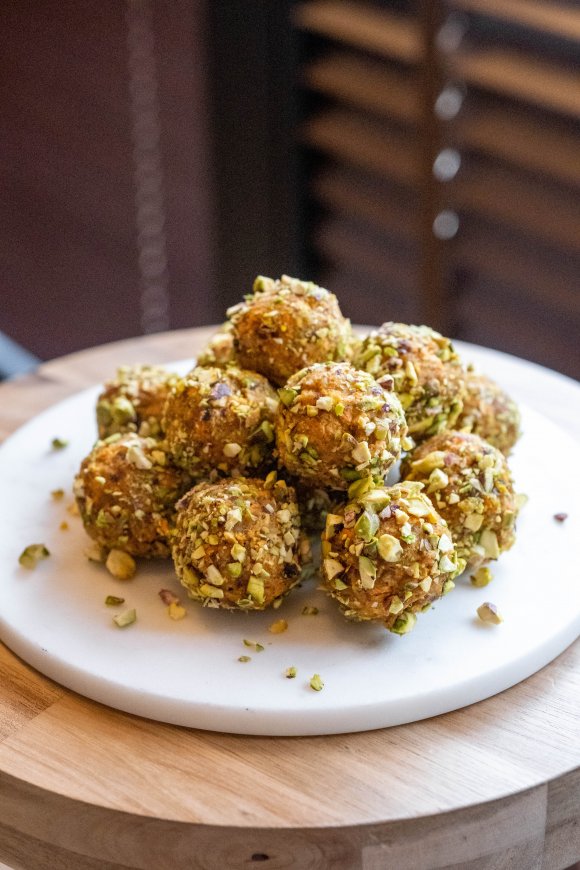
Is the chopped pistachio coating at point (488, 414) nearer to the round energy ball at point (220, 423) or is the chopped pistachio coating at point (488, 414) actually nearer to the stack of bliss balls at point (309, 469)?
the stack of bliss balls at point (309, 469)

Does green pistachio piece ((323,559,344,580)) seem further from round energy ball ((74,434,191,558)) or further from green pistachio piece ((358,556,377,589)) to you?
round energy ball ((74,434,191,558))

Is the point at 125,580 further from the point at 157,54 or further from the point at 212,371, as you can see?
the point at 157,54

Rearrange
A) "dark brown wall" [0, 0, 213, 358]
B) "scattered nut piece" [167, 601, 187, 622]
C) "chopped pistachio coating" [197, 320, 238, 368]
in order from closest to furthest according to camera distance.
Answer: "scattered nut piece" [167, 601, 187, 622] → "chopped pistachio coating" [197, 320, 238, 368] → "dark brown wall" [0, 0, 213, 358]

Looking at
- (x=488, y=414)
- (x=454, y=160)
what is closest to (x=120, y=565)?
(x=488, y=414)

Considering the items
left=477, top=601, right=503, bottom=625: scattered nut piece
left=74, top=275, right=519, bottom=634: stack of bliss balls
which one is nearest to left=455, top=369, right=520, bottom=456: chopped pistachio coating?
left=74, top=275, right=519, bottom=634: stack of bliss balls

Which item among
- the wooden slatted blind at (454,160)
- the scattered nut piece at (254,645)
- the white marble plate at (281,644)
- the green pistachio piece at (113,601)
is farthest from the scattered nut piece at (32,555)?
the wooden slatted blind at (454,160)

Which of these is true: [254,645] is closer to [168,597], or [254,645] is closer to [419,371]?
[168,597]

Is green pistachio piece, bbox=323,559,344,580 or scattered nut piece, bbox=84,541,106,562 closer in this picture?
green pistachio piece, bbox=323,559,344,580
